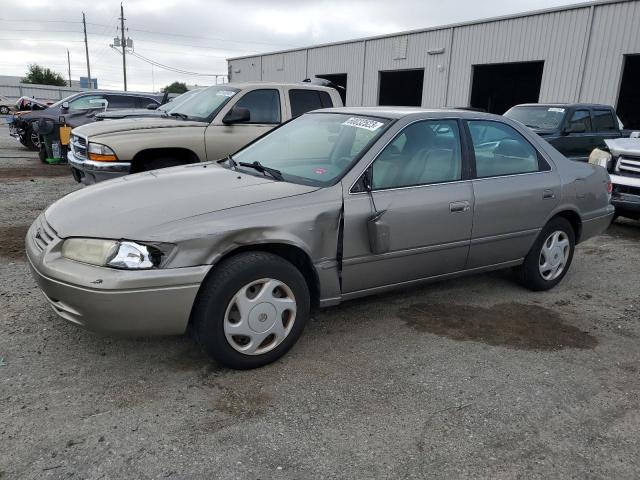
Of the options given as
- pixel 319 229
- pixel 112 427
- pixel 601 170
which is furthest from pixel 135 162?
pixel 601 170

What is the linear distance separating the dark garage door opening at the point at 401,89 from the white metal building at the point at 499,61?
0.19 feet

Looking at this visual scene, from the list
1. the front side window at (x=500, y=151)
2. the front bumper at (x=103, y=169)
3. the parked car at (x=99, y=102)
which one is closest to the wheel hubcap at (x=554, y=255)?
the front side window at (x=500, y=151)

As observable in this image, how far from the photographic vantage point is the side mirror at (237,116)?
6.62m

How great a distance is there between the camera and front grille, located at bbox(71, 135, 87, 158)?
6.60 m

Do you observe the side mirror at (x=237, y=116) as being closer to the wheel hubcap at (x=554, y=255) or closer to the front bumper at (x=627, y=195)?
the wheel hubcap at (x=554, y=255)

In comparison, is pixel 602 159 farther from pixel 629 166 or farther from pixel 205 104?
pixel 205 104

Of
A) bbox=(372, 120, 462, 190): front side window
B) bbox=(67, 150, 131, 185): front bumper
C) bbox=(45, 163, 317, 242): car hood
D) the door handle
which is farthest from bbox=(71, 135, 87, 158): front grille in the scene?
the door handle

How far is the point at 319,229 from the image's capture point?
3273mm

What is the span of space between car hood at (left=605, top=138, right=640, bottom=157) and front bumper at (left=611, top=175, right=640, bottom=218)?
0.35 meters

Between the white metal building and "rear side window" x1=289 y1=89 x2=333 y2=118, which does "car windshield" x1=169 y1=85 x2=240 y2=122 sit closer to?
"rear side window" x1=289 y1=89 x2=333 y2=118

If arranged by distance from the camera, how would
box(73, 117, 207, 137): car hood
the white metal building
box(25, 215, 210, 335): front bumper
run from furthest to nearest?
the white metal building, box(73, 117, 207, 137): car hood, box(25, 215, 210, 335): front bumper

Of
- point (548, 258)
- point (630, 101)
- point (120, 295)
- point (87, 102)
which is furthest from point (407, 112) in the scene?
point (630, 101)

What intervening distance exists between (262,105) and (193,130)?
111 centimetres

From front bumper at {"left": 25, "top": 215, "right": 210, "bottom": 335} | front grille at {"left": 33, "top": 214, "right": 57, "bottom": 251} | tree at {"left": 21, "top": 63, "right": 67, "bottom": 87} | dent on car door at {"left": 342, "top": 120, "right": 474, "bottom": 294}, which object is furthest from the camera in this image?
tree at {"left": 21, "top": 63, "right": 67, "bottom": 87}
